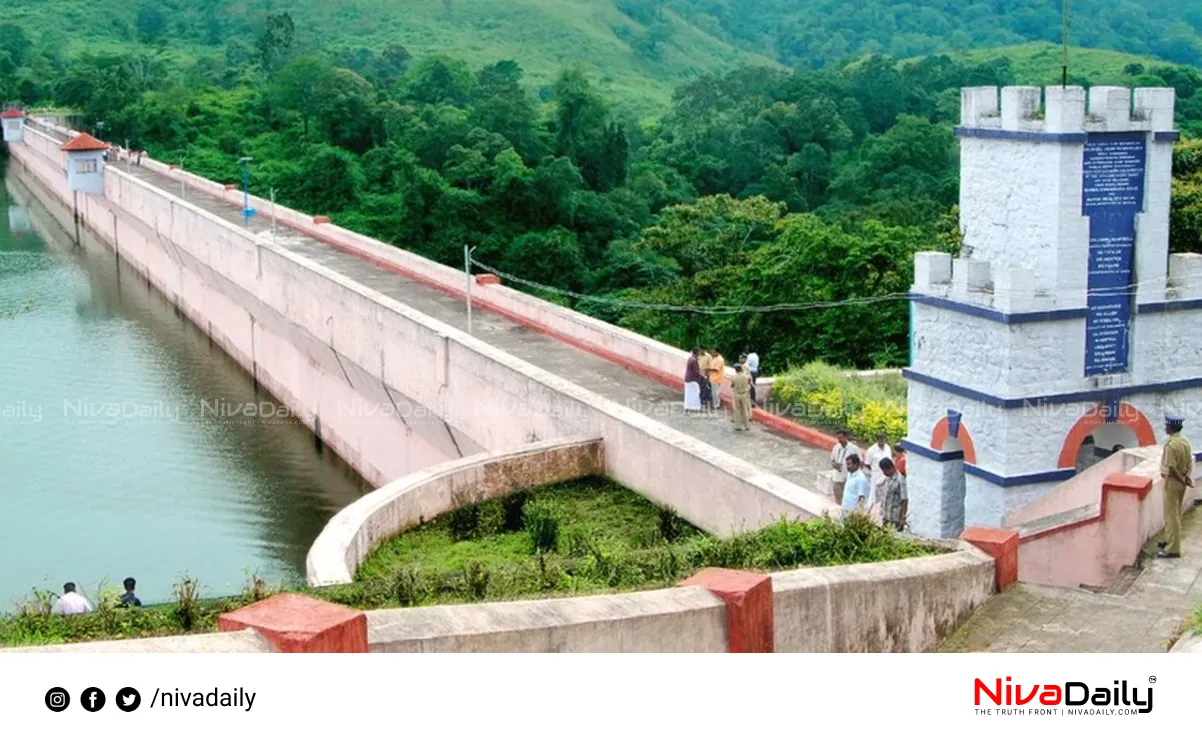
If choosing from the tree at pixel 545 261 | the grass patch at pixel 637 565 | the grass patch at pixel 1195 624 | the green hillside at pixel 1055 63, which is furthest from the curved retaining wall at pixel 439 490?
the green hillside at pixel 1055 63

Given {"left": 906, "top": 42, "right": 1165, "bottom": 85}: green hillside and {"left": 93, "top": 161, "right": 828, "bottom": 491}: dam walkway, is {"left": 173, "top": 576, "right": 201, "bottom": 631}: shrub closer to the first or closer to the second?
{"left": 93, "top": 161, "right": 828, "bottom": 491}: dam walkway

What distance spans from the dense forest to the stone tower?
2311mm

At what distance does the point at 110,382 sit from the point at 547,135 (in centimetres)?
2339

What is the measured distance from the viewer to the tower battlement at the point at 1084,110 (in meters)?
11.7

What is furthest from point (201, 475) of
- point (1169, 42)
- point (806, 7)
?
point (806, 7)

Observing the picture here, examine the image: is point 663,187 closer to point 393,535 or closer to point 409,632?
point 393,535

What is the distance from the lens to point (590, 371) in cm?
2219

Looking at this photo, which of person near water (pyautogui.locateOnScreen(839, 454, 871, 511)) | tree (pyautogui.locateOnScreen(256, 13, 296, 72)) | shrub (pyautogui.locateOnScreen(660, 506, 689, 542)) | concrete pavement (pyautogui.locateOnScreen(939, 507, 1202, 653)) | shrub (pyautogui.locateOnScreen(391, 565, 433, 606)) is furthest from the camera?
tree (pyautogui.locateOnScreen(256, 13, 296, 72))

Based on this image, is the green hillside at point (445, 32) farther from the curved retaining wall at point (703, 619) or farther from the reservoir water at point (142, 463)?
the curved retaining wall at point (703, 619)

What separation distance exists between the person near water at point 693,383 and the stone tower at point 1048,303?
625 centimetres

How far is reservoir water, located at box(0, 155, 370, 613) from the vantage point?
77.0 ft

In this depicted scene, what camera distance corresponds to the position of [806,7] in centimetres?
13225
